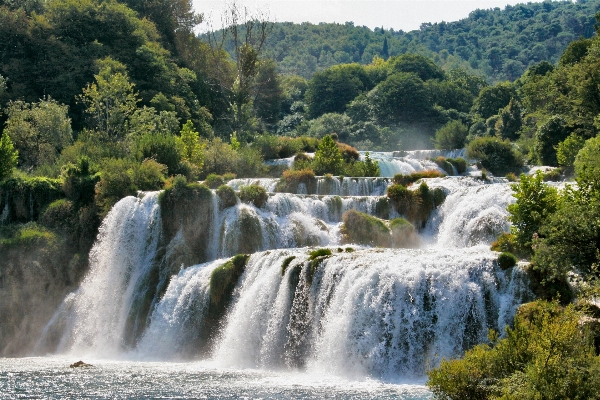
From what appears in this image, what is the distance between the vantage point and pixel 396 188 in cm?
3972

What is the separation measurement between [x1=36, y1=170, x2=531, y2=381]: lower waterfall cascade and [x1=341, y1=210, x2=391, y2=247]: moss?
0.65 m

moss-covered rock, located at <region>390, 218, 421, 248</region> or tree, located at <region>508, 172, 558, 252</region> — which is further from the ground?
tree, located at <region>508, 172, 558, 252</region>

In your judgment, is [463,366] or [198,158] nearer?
[463,366]

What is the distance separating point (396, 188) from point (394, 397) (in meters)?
18.4

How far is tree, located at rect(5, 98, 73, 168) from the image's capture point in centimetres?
4931

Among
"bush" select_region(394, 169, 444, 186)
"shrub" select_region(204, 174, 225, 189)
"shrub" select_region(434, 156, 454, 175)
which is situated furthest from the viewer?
"shrub" select_region(434, 156, 454, 175)

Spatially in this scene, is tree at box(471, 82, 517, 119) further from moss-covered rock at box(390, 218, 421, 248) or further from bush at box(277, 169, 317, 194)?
moss-covered rock at box(390, 218, 421, 248)

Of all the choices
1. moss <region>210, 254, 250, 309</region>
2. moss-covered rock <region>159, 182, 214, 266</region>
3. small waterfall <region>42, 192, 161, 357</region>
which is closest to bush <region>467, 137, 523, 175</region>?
moss-covered rock <region>159, 182, 214, 266</region>

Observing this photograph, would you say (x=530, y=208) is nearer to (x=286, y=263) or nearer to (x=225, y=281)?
(x=286, y=263)

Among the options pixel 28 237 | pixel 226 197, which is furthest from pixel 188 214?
pixel 28 237

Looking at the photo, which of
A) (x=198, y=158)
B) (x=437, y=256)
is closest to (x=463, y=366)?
(x=437, y=256)

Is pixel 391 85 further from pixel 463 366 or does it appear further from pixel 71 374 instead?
pixel 463 366

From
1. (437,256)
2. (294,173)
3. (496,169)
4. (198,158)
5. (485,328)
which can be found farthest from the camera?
(496,169)

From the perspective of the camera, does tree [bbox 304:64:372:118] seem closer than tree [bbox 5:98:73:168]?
No
